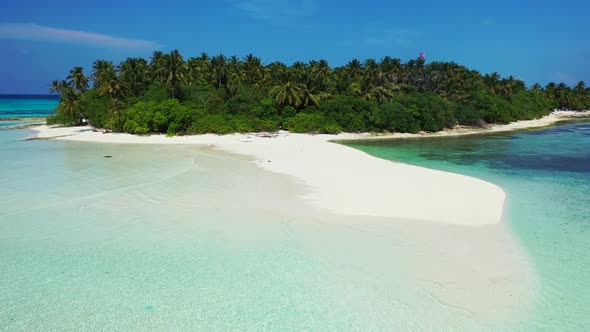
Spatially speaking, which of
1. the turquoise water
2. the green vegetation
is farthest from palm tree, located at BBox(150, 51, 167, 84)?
the turquoise water

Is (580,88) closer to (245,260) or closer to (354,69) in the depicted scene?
(354,69)

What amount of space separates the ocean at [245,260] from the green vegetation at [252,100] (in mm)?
25449

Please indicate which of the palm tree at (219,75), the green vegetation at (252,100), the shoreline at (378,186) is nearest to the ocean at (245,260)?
the shoreline at (378,186)

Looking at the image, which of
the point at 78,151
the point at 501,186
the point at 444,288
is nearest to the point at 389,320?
the point at 444,288

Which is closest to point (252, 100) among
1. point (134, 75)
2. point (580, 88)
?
point (134, 75)

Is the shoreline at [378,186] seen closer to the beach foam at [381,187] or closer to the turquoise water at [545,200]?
the beach foam at [381,187]

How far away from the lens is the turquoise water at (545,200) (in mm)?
8562

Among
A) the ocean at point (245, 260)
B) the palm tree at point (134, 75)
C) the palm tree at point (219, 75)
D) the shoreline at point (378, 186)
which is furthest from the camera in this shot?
the palm tree at point (219, 75)

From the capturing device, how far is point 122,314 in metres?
8.15

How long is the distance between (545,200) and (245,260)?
1398 centimetres

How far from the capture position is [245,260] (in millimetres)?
10656

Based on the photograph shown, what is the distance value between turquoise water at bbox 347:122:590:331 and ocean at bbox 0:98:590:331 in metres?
0.07

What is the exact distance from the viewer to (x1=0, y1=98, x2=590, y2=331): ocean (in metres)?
8.05

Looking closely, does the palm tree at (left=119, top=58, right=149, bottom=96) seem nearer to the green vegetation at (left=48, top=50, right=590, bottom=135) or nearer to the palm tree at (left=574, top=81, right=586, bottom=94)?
the green vegetation at (left=48, top=50, right=590, bottom=135)
